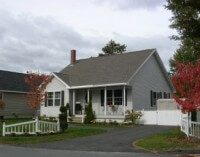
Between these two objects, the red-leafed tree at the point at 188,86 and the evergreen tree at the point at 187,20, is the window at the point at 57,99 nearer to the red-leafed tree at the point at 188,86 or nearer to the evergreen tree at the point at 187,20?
the evergreen tree at the point at 187,20

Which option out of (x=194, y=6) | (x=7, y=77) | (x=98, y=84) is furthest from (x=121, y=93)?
(x=7, y=77)

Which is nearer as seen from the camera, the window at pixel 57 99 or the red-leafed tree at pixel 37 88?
the red-leafed tree at pixel 37 88

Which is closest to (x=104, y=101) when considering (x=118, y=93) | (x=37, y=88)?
(x=118, y=93)

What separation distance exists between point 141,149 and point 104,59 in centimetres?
2477

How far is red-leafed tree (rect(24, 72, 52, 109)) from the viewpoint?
120ft

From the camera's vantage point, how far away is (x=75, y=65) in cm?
4381

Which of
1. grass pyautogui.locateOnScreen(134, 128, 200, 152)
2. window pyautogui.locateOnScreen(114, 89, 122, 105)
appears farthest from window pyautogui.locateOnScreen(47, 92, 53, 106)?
grass pyautogui.locateOnScreen(134, 128, 200, 152)

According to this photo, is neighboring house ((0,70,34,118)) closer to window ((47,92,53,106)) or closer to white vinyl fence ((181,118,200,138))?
window ((47,92,53,106))

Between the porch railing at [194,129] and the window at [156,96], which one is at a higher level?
the window at [156,96]

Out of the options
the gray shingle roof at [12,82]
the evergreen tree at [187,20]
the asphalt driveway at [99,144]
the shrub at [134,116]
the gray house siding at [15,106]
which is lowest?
the asphalt driveway at [99,144]

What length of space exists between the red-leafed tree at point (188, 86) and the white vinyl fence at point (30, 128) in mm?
8795

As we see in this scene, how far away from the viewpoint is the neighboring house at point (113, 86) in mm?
34969

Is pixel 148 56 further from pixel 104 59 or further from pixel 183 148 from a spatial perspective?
pixel 183 148

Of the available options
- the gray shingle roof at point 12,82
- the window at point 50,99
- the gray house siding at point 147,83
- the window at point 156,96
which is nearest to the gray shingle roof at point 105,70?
the gray house siding at point 147,83
